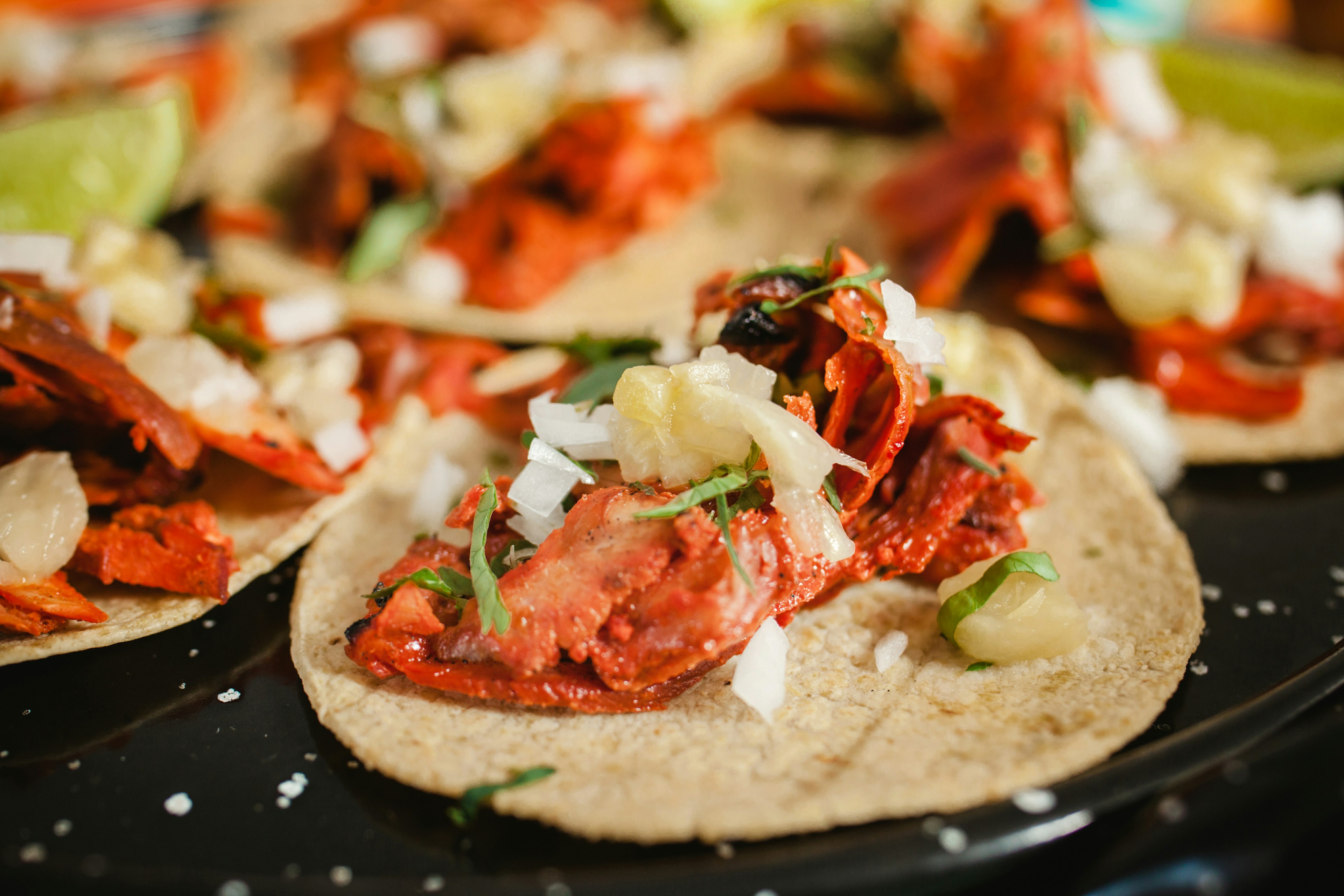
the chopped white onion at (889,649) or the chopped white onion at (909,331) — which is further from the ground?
the chopped white onion at (909,331)

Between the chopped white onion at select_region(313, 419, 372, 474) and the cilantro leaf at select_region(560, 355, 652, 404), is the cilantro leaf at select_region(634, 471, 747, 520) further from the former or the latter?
the chopped white onion at select_region(313, 419, 372, 474)

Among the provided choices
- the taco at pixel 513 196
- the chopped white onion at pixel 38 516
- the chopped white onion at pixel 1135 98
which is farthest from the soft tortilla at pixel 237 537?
the chopped white onion at pixel 1135 98

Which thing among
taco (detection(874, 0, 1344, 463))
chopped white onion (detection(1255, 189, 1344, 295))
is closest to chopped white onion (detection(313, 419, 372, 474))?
taco (detection(874, 0, 1344, 463))

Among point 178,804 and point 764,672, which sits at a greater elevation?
point 764,672

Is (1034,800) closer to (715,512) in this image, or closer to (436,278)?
(715,512)

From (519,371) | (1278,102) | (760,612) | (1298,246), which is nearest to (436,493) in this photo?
(519,371)

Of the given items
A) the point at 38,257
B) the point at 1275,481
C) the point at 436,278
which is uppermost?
the point at 38,257

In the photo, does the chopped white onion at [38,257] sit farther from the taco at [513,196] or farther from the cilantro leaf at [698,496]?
the cilantro leaf at [698,496]
